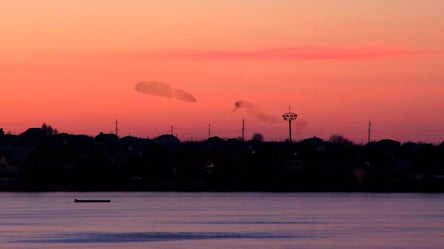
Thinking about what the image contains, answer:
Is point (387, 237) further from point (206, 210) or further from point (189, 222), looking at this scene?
point (206, 210)

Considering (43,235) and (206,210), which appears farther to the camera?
(206,210)

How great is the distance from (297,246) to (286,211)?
2571 inches

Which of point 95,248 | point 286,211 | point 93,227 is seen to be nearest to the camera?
point 95,248

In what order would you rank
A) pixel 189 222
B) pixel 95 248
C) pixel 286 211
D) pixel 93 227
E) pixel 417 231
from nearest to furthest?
pixel 95 248 < pixel 417 231 < pixel 93 227 < pixel 189 222 < pixel 286 211

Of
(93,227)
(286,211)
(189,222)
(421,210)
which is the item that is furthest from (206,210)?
(93,227)

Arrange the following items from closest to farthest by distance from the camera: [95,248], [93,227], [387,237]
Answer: [95,248] < [387,237] < [93,227]

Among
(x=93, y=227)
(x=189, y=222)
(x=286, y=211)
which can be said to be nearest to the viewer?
(x=93, y=227)

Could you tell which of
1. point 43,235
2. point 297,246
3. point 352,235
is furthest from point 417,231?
point 43,235

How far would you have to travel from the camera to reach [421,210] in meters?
165

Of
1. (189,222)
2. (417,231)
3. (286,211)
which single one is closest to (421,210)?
(286,211)

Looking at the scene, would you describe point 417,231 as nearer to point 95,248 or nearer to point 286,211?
point 95,248

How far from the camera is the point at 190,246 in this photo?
301ft

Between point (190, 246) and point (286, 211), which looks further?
point (286, 211)

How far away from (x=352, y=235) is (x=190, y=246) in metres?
16.2
